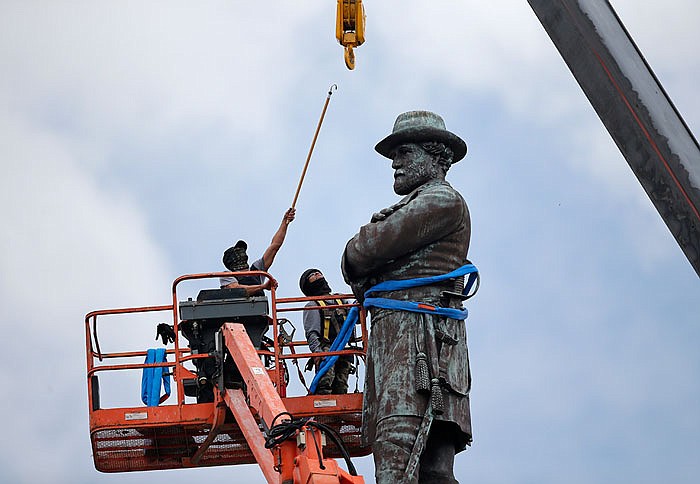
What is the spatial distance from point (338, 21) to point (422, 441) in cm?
509

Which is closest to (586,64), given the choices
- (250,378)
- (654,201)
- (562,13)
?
(562,13)

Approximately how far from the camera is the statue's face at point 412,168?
13711mm

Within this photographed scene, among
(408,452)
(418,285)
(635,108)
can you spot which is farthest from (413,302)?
(635,108)

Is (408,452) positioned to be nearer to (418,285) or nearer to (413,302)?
(413,302)

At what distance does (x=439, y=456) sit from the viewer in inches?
507

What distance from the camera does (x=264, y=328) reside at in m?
15.9

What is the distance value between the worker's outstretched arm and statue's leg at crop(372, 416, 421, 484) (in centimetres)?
481

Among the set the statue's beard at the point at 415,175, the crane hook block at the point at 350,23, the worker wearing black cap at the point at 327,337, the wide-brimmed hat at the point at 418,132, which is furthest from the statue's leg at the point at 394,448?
the crane hook block at the point at 350,23

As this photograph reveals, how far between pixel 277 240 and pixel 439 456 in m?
5.23

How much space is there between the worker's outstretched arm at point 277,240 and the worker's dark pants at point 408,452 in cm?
477

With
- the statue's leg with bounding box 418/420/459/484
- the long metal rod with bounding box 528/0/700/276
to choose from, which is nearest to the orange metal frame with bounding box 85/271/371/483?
the statue's leg with bounding box 418/420/459/484

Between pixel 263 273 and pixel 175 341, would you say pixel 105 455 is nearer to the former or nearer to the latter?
pixel 175 341

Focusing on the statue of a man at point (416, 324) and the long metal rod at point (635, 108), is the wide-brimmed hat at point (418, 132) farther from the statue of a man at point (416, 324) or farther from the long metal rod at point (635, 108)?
the long metal rod at point (635, 108)

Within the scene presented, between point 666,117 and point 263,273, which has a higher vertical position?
point 263,273
